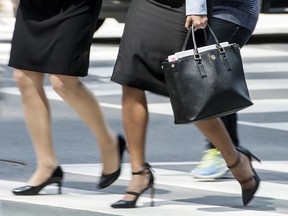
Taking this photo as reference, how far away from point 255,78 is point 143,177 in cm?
638

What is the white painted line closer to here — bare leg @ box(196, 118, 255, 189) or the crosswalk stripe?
the crosswalk stripe

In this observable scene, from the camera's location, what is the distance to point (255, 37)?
1631cm

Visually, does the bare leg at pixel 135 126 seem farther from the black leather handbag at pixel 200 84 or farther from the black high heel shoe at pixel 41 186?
the black high heel shoe at pixel 41 186

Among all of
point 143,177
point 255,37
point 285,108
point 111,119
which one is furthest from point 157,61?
point 255,37

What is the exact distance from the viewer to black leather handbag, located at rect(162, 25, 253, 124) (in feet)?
18.4

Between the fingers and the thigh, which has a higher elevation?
the fingers

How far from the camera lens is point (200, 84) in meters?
5.62

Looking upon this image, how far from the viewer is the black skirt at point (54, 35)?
6.00m

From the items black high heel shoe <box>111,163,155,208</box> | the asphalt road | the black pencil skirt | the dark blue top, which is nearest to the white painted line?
the asphalt road

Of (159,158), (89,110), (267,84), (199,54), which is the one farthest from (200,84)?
(267,84)

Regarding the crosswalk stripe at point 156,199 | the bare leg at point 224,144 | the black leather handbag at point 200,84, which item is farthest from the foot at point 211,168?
the black leather handbag at point 200,84

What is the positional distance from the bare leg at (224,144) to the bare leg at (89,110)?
641 mm

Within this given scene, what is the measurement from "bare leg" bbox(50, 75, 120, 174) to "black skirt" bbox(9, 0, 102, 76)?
11 centimetres

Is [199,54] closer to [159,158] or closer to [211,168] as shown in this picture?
[211,168]
